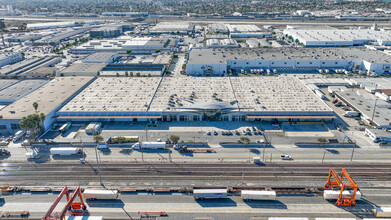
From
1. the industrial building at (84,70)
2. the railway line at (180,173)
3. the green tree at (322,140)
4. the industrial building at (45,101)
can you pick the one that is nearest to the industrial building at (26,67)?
the industrial building at (84,70)

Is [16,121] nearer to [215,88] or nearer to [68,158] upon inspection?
[68,158]

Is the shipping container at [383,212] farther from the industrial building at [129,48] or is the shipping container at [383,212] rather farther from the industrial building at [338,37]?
the industrial building at [129,48]

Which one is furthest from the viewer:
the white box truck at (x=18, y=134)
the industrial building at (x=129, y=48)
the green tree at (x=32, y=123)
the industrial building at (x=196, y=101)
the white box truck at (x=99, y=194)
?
the industrial building at (x=129, y=48)

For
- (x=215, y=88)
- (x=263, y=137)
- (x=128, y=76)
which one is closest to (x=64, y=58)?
(x=128, y=76)

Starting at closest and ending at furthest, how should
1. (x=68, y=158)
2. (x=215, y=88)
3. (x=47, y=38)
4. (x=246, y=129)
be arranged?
(x=68, y=158)
(x=246, y=129)
(x=215, y=88)
(x=47, y=38)

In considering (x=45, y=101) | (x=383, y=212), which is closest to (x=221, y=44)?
(x=45, y=101)

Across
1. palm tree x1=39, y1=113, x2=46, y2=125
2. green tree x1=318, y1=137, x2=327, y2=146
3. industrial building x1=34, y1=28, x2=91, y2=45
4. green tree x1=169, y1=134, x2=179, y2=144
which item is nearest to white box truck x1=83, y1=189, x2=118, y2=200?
green tree x1=169, y1=134, x2=179, y2=144

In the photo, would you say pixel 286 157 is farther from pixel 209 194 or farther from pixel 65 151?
pixel 65 151
